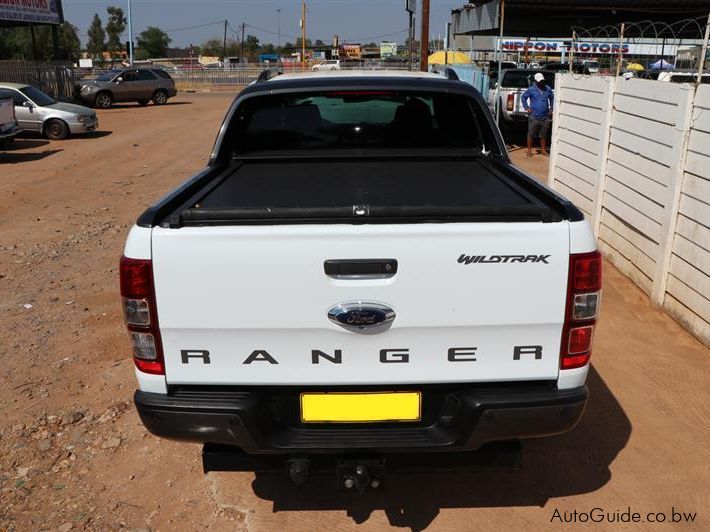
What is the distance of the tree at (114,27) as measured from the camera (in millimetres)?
103000

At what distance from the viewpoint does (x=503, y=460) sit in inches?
115

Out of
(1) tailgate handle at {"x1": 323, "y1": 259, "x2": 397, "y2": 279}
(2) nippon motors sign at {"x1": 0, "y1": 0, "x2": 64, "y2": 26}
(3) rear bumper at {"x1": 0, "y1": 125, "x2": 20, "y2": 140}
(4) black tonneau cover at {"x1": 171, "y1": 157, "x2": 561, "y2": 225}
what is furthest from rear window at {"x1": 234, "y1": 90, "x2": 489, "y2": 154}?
(2) nippon motors sign at {"x1": 0, "y1": 0, "x2": 64, "y2": 26}

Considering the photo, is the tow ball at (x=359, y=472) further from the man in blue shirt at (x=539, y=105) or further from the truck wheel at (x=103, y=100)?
the truck wheel at (x=103, y=100)

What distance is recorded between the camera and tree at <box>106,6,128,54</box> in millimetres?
103000

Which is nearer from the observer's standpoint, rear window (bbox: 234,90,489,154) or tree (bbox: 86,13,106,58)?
rear window (bbox: 234,90,489,154)

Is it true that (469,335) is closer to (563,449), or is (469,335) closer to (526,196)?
(526,196)

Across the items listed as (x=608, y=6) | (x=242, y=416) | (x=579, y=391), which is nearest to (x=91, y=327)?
(x=242, y=416)

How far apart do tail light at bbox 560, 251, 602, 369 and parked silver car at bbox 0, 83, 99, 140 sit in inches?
735

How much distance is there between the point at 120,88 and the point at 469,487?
29171mm

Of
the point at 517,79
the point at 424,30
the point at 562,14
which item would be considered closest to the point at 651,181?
the point at 517,79

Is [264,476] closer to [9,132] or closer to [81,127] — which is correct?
[9,132]

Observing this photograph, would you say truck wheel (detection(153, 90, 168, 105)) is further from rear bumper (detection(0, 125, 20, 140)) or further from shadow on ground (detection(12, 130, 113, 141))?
rear bumper (detection(0, 125, 20, 140))

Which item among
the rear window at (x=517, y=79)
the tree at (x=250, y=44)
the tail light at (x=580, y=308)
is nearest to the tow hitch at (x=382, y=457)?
the tail light at (x=580, y=308)

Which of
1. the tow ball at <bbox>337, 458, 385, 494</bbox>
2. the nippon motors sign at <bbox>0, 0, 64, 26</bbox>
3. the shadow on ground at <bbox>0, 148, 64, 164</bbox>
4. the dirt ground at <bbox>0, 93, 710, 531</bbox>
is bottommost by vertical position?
the shadow on ground at <bbox>0, 148, 64, 164</bbox>
